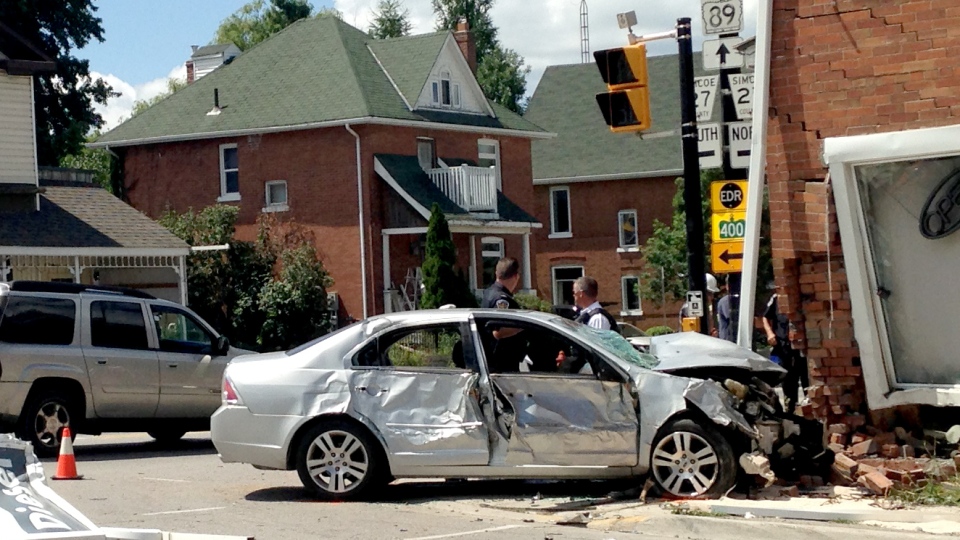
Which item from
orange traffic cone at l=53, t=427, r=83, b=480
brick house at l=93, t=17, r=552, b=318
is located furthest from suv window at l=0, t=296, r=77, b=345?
brick house at l=93, t=17, r=552, b=318

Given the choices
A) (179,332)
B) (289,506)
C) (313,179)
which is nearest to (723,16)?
(179,332)

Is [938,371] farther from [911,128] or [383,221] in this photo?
[383,221]

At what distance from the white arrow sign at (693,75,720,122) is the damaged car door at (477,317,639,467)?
6.07m

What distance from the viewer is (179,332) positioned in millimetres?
16672

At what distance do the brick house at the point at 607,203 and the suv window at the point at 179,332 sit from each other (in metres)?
33.8

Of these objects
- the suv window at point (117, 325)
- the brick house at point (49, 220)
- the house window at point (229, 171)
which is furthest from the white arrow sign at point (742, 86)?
the house window at point (229, 171)

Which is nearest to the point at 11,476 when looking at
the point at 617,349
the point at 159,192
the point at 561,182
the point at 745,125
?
the point at 617,349

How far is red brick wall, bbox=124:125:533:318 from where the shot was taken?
1505 inches

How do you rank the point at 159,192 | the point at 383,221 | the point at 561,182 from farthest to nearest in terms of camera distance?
the point at 561,182
the point at 159,192
the point at 383,221

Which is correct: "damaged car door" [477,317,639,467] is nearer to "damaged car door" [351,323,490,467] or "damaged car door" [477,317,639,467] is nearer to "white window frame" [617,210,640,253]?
"damaged car door" [351,323,490,467]

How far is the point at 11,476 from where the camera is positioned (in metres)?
6.13

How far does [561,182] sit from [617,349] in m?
41.4

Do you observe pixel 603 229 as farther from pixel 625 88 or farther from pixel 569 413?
pixel 569 413

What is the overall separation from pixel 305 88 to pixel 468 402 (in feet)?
99.4
